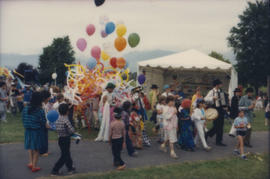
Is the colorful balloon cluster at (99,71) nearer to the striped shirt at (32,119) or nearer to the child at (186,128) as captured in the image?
the child at (186,128)

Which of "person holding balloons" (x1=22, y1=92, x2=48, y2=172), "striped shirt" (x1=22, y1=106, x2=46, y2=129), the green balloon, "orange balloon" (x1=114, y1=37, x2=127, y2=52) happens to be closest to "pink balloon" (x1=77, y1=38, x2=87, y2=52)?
"orange balloon" (x1=114, y1=37, x2=127, y2=52)

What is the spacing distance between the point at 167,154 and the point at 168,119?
98cm

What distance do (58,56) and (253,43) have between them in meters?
23.6

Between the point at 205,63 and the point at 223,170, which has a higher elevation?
the point at 205,63

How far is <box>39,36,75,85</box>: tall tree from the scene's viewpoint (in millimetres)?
33938

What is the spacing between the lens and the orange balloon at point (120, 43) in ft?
31.1

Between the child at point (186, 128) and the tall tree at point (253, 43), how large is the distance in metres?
17.9

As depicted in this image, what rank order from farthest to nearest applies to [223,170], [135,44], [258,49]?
1. [258,49]
2. [135,44]
3. [223,170]

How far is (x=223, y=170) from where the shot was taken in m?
5.72

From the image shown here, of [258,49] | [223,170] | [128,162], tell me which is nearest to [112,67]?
[128,162]

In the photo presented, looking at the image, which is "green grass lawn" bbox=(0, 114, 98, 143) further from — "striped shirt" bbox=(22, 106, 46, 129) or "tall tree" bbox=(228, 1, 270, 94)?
"tall tree" bbox=(228, 1, 270, 94)

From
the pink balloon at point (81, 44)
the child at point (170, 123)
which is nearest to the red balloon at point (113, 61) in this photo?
the pink balloon at point (81, 44)

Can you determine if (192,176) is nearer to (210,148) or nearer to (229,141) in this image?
(210,148)

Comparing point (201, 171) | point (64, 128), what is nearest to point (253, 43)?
point (201, 171)
